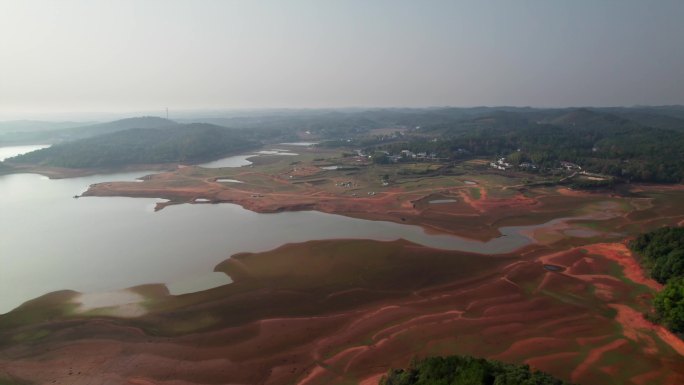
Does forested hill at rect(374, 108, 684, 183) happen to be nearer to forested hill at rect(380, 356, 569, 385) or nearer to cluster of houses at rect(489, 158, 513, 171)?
cluster of houses at rect(489, 158, 513, 171)

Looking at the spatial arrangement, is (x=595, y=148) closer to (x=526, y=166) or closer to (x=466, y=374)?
(x=526, y=166)

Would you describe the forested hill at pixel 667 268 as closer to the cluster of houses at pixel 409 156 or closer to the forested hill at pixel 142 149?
the cluster of houses at pixel 409 156

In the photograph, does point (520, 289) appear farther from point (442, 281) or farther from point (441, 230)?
point (441, 230)

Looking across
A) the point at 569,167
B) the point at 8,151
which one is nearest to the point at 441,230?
the point at 569,167

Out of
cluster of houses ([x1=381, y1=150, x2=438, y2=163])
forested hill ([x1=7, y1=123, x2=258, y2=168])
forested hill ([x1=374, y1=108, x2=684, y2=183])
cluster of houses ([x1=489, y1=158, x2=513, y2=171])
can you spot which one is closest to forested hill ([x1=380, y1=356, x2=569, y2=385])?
forested hill ([x1=374, y1=108, x2=684, y2=183])

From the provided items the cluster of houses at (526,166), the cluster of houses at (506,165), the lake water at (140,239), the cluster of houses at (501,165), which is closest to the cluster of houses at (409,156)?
the cluster of houses at (501,165)
